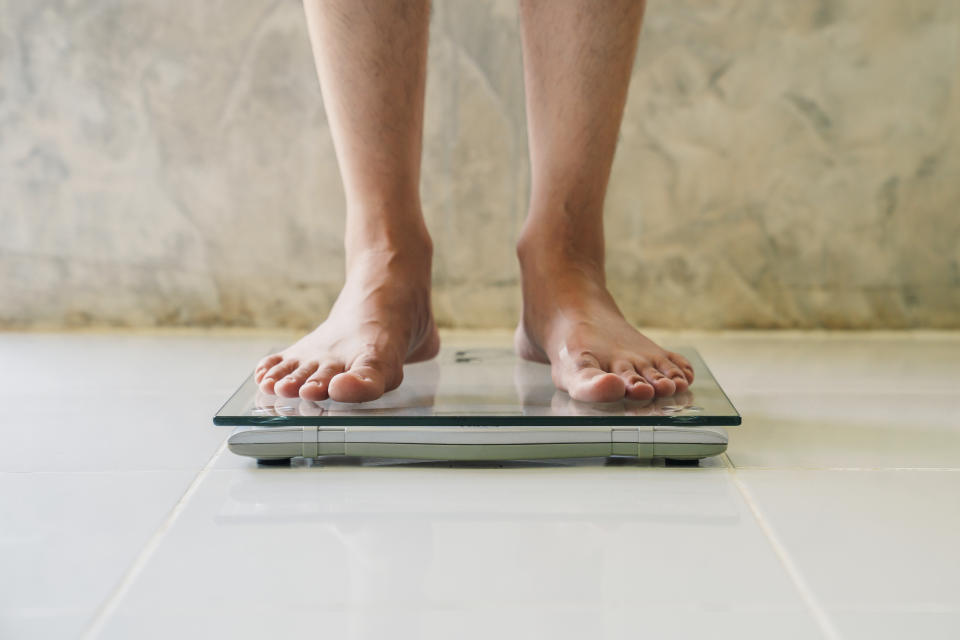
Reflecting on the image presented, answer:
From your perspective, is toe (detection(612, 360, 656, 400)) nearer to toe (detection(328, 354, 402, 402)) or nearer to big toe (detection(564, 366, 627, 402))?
big toe (detection(564, 366, 627, 402))

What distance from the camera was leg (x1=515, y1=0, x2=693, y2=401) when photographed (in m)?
0.98

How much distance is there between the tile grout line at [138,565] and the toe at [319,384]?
0.34 ft

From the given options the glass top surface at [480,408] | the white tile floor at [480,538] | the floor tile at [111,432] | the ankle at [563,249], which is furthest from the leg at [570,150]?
the floor tile at [111,432]

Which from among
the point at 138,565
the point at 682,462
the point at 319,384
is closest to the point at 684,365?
the point at 682,462

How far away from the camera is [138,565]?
0.54 m

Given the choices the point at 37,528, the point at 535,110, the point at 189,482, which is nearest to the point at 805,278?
the point at 535,110

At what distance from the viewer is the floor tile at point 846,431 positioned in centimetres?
77

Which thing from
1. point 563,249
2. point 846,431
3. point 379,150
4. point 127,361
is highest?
point 379,150

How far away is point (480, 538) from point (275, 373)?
324mm

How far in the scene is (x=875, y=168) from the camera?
1563 mm

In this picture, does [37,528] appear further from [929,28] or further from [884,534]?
[929,28]

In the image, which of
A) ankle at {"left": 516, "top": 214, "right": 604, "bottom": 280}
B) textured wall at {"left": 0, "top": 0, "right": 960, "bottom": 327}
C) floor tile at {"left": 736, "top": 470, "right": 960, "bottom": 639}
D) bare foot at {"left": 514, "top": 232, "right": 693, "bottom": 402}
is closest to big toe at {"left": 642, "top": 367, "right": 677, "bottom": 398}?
bare foot at {"left": 514, "top": 232, "right": 693, "bottom": 402}

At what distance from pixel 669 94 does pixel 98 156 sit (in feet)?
3.28

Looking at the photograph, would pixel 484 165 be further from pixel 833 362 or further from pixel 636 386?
pixel 636 386
